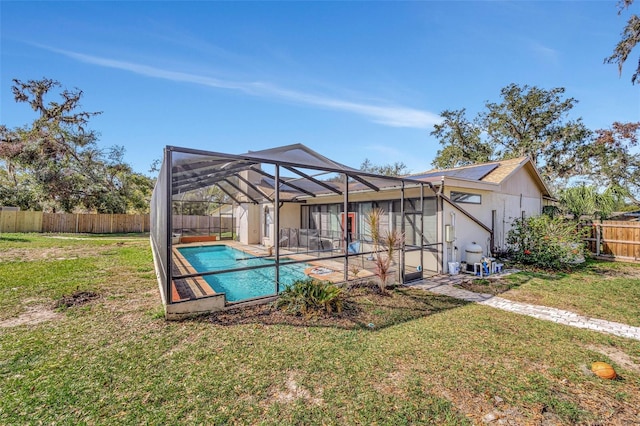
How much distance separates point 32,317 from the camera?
15.7 feet

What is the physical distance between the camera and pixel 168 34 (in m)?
9.25

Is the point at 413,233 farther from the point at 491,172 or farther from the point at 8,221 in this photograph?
the point at 8,221

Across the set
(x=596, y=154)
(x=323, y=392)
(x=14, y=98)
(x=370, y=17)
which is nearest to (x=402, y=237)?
(x=323, y=392)

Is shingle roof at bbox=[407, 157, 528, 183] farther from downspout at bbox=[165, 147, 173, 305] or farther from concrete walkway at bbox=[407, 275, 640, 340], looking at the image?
downspout at bbox=[165, 147, 173, 305]

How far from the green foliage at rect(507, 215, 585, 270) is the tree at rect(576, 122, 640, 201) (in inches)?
617

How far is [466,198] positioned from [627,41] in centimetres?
766

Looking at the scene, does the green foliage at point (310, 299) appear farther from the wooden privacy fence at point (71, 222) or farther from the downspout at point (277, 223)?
the wooden privacy fence at point (71, 222)

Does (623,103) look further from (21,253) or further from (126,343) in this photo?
(21,253)

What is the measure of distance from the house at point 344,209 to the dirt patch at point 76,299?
4.35 feet

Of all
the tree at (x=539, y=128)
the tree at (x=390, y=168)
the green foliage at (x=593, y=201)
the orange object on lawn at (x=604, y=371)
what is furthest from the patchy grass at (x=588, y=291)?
the tree at (x=390, y=168)

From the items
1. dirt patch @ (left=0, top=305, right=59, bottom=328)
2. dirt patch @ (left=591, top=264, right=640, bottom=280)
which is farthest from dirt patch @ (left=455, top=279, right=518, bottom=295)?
dirt patch @ (left=0, top=305, right=59, bottom=328)

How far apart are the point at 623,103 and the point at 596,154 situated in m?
6.73

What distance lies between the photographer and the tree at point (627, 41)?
9148 mm

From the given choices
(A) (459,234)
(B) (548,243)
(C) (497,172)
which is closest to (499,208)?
(C) (497,172)
